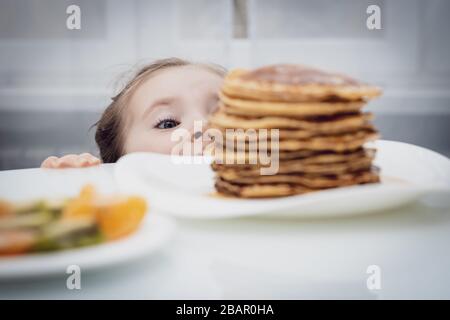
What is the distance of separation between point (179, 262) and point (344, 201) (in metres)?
0.17

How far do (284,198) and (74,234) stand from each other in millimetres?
217

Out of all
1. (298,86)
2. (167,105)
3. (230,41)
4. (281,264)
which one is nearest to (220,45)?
(230,41)

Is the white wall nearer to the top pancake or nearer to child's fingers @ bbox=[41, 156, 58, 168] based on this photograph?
child's fingers @ bbox=[41, 156, 58, 168]

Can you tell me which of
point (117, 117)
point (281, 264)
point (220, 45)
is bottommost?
point (281, 264)

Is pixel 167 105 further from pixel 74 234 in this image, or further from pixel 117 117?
pixel 74 234

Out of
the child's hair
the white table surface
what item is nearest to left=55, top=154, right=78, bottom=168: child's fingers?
the child's hair

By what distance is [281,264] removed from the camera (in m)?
0.46

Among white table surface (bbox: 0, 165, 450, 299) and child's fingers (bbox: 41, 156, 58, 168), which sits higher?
child's fingers (bbox: 41, 156, 58, 168)

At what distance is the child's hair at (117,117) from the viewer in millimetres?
1026

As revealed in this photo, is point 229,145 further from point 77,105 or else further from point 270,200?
point 77,105

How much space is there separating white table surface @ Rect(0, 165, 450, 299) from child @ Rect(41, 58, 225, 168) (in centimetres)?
38

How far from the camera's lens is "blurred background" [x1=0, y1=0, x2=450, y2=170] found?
0.71 metres

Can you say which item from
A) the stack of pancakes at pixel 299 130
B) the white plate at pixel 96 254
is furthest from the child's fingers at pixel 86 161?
the stack of pancakes at pixel 299 130
